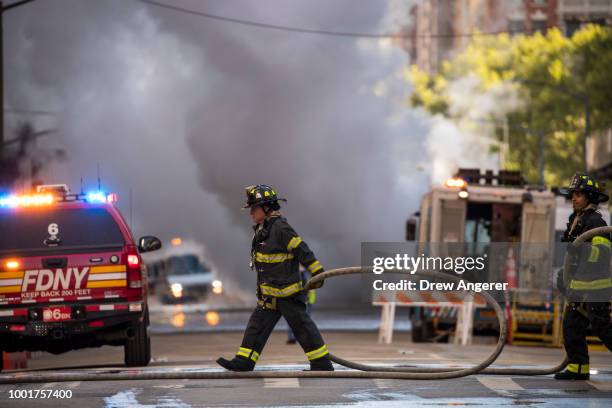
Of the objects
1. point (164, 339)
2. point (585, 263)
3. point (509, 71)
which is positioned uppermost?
point (509, 71)

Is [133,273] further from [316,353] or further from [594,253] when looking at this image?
[594,253]

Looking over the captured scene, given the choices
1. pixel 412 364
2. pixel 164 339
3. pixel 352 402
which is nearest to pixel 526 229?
pixel 164 339

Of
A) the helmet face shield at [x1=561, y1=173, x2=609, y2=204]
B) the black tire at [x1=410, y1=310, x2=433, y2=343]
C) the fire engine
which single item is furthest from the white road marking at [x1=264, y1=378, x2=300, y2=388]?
the black tire at [x1=410, y1=310, x2=433, y2=343]

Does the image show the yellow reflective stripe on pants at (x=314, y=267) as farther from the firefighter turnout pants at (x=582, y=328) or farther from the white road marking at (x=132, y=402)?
the firefighter turnout pants at (x=582, y=328)

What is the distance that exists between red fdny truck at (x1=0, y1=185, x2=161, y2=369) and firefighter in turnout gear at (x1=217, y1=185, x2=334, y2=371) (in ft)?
7.36

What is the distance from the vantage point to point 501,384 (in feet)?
33.4

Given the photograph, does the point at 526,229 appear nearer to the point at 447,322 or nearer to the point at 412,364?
the point at 447,322

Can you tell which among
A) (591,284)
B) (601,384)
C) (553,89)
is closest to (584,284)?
(591,284)

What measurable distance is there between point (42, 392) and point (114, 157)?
27.7m

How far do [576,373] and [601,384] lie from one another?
33 cm

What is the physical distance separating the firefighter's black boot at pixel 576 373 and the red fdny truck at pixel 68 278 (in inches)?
165

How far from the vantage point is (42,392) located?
9883 mm

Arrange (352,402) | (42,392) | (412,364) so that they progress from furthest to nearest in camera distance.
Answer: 1. (412,364)
2. (42,392)
3. (352,402)

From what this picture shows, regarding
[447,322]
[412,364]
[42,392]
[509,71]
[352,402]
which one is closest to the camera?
[352,402]
